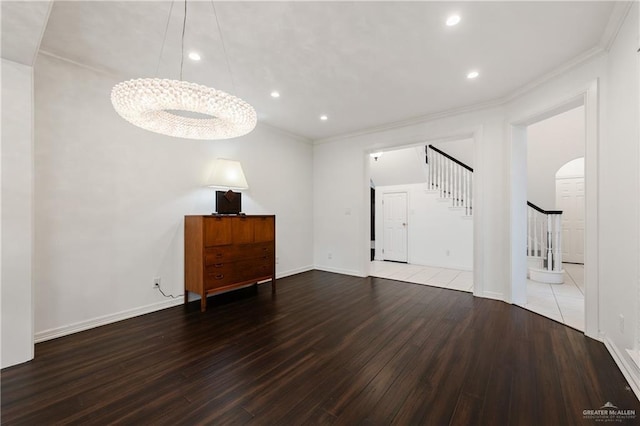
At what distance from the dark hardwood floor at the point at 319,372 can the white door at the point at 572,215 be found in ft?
15.4

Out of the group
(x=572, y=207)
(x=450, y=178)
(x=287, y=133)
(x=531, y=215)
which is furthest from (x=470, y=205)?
(x=287, y=133)

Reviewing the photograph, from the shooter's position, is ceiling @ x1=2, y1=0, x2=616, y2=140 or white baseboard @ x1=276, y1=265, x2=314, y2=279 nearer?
ceiling @ x1=2, y1=0, x2=616, y2=140

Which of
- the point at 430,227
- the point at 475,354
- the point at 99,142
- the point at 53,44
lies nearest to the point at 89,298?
the point at 99,142

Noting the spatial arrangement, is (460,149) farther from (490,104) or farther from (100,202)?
(100,202)

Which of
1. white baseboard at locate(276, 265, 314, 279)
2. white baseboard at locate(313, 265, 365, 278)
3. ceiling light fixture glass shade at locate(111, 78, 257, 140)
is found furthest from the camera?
white baseboard at locate(313, 265, 365, 278)

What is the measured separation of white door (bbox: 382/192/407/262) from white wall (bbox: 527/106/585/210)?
108 inches

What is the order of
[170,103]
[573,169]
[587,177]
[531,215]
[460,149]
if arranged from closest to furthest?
[170,103] → [587,177] → [531,215] → [460,149] → [573,169]

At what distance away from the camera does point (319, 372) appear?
187cm

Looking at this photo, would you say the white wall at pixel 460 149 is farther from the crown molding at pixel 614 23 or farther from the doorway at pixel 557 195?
the crown molding at pixel 614 23

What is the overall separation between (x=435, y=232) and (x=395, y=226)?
0.99m

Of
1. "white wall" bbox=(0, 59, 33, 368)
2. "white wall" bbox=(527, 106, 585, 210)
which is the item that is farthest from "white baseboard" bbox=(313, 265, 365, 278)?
"white wall" bbox=(527, 106, 585, 210)

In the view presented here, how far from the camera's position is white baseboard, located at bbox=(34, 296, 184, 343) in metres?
2.34

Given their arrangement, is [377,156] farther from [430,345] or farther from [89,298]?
[89,298]

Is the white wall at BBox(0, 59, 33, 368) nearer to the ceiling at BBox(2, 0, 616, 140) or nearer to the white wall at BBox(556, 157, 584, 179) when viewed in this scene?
the ceiling at BBox(2, 0, 616, 140)
